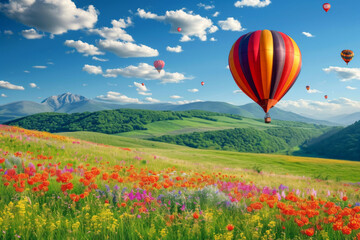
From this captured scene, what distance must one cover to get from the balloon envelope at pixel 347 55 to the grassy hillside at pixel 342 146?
3610 inches

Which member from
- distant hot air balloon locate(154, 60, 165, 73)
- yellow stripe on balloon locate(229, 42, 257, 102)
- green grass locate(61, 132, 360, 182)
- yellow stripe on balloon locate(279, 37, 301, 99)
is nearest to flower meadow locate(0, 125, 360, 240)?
green grass locate(61, 132, 360, 182)

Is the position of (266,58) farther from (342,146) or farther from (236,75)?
(342,146)

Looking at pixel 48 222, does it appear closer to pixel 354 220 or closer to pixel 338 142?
pixel 354 220

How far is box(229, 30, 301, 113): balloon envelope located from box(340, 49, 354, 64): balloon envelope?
59.9 m

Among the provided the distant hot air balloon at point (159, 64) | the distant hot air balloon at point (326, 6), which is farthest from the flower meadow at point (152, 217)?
the distant hot air balloon at point (159, 64)

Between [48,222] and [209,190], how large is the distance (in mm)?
3452

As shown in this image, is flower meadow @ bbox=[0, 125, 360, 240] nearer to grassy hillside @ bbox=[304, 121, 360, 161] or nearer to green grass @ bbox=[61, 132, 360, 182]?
green grass @ bbox=[61, 132, 360, 182]

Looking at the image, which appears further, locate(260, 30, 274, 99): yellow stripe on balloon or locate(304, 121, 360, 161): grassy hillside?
locate(304, 121, 360, 161): grassy hillside

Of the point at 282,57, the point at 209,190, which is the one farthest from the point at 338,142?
the point at 209,190

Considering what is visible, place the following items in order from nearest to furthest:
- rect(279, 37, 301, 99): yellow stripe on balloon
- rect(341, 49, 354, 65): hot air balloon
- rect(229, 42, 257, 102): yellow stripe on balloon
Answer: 1. rect(279, 37, 301, 99): yellow stripe on balloon
2. rect(229, 42, 257, 102): yellow stripe on balloon
3. rect(341, 49, 354, 65): hot air balloon

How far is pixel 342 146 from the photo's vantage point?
149 meters

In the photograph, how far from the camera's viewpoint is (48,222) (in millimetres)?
3789

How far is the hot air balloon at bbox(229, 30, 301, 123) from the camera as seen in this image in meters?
21.5

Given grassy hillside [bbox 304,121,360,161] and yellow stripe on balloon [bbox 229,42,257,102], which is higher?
yellow stripe on balloon [bbox 229,42,257,102]
